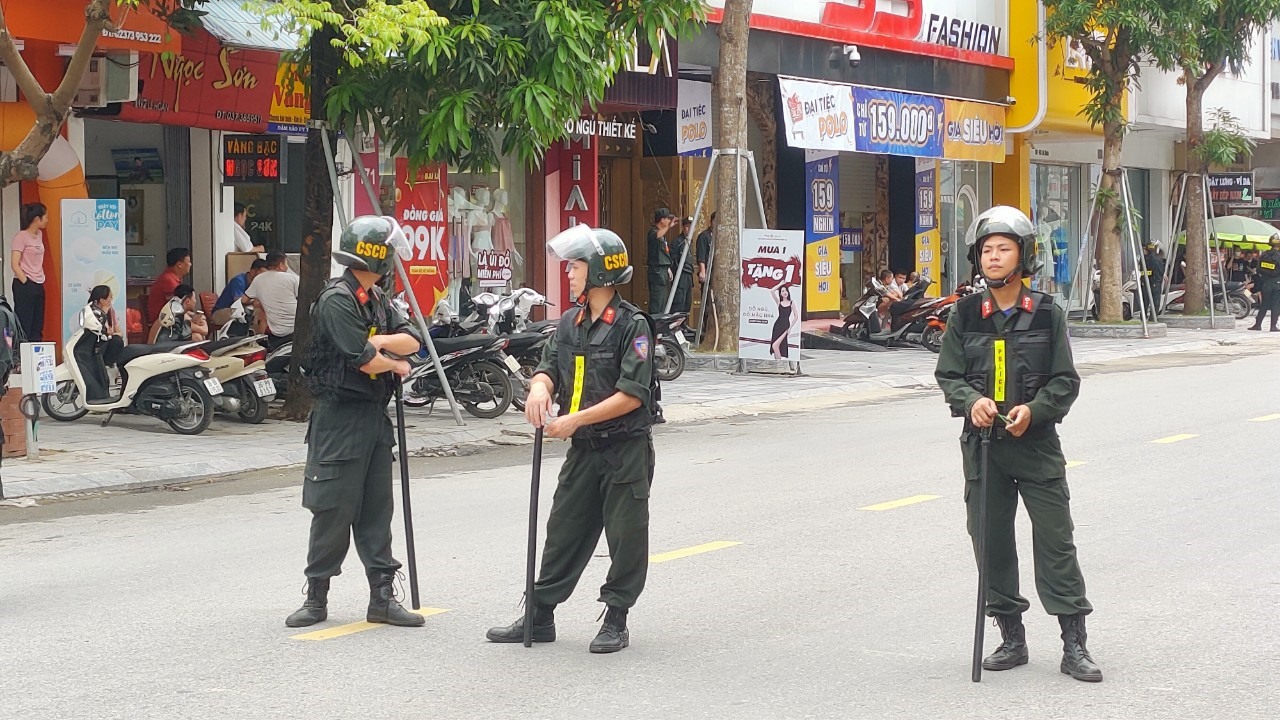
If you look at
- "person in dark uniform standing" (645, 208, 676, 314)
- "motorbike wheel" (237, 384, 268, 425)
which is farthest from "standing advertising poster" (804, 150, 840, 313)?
"motorbike wheel" (237, 384, 268, 425)

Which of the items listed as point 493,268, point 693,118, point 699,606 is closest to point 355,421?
point 699,606

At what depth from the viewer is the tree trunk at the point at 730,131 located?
20344 mm

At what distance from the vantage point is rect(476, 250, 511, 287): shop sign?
21984 millimetres

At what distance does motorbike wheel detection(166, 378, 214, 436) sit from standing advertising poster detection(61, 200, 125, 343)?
214 cm

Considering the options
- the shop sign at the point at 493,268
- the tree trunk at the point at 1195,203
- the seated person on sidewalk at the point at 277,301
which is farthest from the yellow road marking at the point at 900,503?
the tree trunk at the point at 1195,203

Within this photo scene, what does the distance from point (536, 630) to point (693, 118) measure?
57.3 ft

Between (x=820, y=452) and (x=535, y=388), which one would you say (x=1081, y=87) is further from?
(x=535, y=388)

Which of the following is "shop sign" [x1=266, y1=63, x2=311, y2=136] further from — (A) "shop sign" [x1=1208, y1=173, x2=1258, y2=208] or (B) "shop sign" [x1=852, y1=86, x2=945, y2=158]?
(A) "shop sign" [x1=1208, y1=173, x2=1258, y2=208]

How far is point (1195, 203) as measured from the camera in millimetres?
30859

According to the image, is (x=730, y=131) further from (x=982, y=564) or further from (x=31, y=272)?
(x=982, y=564)

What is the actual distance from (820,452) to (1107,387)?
7.16 m

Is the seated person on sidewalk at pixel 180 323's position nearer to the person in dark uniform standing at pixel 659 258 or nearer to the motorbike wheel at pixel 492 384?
the motorbike wheel at pixel 492 384

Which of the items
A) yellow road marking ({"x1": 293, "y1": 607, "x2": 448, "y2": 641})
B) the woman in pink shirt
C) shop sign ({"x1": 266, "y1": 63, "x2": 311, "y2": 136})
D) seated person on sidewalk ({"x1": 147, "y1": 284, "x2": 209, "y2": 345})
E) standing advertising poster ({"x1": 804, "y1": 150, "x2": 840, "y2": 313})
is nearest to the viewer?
yellow road marking ({"x1": 293, "y1": 607, "x2": 448, "y2": 641})

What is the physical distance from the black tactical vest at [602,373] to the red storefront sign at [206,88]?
11.1m
